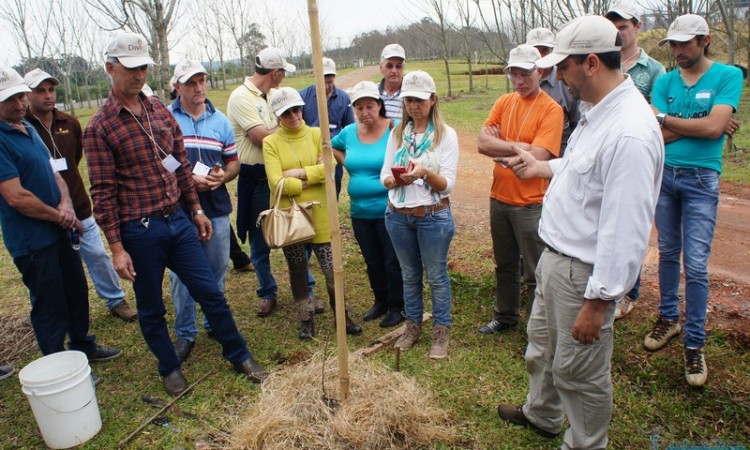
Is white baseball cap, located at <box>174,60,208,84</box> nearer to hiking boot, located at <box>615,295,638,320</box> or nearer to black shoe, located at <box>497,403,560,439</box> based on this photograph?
black shoe, located at <box>497,403,560,439</box>

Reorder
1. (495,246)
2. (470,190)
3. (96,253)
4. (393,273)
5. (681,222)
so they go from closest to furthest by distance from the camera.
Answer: (681,222)
(495,246)
(393,273)
(96,253)
(470,190)

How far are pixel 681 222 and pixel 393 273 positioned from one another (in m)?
2.07

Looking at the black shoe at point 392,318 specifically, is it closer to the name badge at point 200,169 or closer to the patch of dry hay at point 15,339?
the name badge at point 200,169

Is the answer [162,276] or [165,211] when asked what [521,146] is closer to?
[165,211]

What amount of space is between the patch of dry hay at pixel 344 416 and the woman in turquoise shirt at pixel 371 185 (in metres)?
1.25

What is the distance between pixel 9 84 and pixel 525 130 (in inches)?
128

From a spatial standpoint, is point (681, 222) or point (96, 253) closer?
point (681, 222)

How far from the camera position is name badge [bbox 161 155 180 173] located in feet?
10.7

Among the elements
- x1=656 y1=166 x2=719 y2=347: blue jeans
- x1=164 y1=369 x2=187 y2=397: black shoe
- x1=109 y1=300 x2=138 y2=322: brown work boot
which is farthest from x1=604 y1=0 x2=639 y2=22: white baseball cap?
x1=109 y1=300 x2=138 y2=322: brown work boot

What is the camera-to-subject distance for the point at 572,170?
7.17 ft

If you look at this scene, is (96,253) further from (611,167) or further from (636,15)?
(636,15)

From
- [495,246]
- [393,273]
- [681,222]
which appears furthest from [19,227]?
[681,222]

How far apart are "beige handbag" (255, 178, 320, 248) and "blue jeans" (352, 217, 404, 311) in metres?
0.48

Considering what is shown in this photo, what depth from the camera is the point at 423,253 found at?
3.57 m
